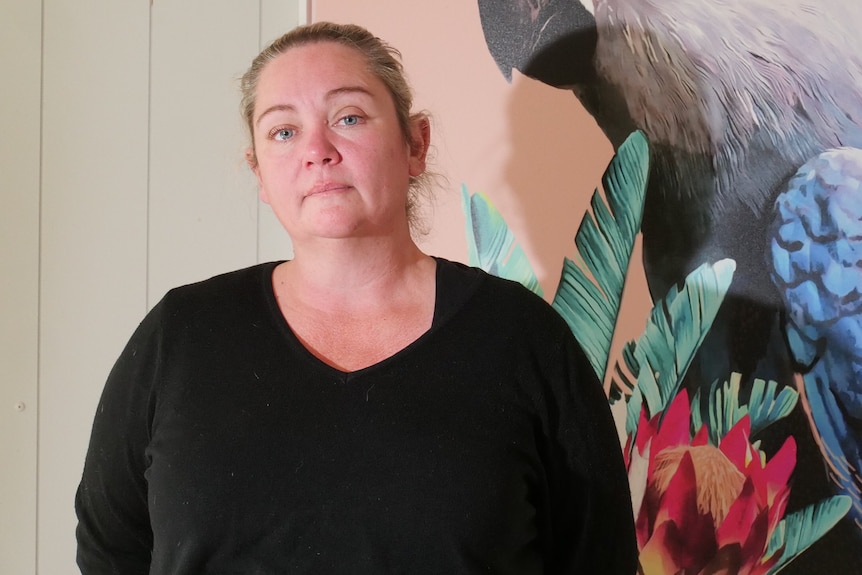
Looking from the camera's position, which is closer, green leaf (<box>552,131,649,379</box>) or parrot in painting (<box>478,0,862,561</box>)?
parrot in painting (<box>478,0,862,561</box>)

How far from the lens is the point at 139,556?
40.7 inches

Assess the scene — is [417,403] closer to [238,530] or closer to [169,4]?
[238,530]

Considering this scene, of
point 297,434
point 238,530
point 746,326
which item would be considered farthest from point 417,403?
point 746,326

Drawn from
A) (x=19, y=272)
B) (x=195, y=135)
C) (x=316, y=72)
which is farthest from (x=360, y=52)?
(x=19, y=272)

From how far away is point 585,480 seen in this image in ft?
3.09

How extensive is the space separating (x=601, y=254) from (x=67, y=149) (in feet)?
2.86

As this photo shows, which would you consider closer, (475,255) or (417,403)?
(417,403)

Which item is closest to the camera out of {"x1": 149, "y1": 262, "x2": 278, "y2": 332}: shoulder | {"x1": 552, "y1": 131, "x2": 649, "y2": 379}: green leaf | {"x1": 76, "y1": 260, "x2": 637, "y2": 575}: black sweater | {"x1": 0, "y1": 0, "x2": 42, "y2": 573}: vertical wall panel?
{"x1": 76, "y1": 260, "x2": 637, "y2": 575}: black sweater

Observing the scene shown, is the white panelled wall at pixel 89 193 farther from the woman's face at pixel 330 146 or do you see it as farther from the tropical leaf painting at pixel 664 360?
the tropical leaf painting at pixel 664 360

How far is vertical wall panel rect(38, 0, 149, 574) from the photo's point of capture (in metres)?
1.29

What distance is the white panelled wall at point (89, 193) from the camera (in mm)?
1283

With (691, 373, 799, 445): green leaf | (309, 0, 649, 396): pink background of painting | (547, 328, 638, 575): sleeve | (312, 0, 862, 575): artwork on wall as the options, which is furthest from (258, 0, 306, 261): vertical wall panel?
(691, 373, 799, 445): green leaf

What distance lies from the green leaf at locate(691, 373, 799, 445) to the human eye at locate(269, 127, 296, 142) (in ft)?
2.00

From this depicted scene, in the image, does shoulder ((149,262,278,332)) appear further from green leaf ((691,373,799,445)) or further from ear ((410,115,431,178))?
green leaf ((691,373,799,445))
